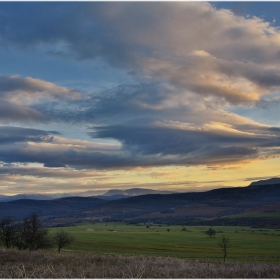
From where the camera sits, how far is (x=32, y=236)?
6844 cm

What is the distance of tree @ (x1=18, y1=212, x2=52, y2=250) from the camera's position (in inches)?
2689

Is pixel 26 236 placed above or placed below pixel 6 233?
below

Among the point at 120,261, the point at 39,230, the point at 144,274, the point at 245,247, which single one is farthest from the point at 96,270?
the point at 245,247

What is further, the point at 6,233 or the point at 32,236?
the point at 6,233

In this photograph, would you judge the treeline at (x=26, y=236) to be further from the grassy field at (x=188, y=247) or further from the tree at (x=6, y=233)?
the grassy field at (x=188, y=247)

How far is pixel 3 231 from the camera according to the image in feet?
232

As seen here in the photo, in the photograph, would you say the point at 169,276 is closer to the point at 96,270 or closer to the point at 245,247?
the point at 96,270

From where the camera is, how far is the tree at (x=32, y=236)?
224ft

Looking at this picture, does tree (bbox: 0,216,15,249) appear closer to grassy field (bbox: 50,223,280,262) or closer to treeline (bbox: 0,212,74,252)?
treeline (bbox: 0,212,74,252)

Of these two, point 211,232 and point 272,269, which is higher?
point 272,269

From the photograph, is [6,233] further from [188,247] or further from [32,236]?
[188,247]

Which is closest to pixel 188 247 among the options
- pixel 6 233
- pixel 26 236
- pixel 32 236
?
pixel 32 236

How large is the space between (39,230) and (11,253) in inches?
2088

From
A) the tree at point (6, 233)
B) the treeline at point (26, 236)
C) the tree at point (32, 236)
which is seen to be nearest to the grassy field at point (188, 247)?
the tree at point (32, 236)
